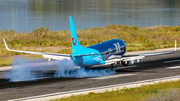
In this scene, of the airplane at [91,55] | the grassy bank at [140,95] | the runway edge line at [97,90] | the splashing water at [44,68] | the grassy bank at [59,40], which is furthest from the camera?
the grassy bank at [59,40]

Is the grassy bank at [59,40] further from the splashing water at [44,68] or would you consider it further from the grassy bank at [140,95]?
the grassy bank at [140,95]

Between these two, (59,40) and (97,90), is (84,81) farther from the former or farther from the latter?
(59,40)

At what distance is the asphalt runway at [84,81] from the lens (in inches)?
1299

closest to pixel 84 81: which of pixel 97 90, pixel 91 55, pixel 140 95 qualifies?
pixel 91 55

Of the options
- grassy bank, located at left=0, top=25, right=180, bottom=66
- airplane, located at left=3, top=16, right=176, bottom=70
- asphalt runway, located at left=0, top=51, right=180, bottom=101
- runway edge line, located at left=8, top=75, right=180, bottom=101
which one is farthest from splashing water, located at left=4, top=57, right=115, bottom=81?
grassy bank, located at left=0, top=25, right=180, bottom=66

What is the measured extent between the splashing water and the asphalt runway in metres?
1.75

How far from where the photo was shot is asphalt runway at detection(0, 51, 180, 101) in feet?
108

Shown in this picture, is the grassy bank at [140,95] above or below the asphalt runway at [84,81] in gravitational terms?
above

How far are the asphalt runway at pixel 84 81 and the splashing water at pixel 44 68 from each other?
1.75m

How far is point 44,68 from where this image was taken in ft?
157

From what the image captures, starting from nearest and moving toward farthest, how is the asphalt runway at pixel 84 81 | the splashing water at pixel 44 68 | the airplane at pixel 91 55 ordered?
the asphalt runway at pixel 84 81, the airplane at pixel 91 55, the splashing water at pixel 44 68

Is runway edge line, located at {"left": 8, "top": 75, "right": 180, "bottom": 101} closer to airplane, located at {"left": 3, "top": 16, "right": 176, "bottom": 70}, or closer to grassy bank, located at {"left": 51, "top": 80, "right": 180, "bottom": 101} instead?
grassy bank, located at {"left": 51, "top": 80, "right": 180, "bottom": 101}

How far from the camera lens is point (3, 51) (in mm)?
60250

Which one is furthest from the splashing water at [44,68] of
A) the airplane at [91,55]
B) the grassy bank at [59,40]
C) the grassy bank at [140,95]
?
the grassy bank at [140,95]
